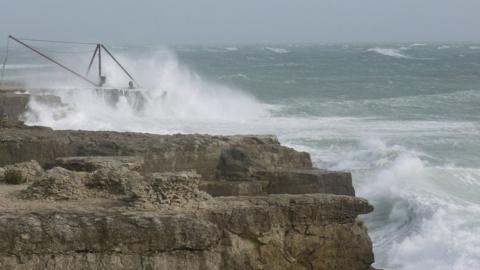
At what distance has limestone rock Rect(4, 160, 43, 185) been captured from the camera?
8547 millimetres

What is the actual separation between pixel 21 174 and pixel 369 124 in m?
19.6

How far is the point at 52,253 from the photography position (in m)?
6.69

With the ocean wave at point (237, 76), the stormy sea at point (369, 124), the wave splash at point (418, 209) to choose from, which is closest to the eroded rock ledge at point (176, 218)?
the wave splash at point (418, 209)

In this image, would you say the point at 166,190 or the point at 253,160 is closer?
the point at 166,190

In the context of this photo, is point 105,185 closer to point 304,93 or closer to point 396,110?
point 396,110

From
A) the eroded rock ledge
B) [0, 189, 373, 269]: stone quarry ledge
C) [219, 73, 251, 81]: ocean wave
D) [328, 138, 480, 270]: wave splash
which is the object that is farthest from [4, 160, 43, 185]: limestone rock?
[219, 73, 251, 81]: ocean wave

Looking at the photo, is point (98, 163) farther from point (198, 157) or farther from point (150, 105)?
point (150, 105)

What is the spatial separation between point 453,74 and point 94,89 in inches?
1308

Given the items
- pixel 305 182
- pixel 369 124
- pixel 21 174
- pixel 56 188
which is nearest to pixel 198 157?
pixel 305 182

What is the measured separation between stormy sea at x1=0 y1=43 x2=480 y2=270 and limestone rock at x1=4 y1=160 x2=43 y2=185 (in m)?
5.75

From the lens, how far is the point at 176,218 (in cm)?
690

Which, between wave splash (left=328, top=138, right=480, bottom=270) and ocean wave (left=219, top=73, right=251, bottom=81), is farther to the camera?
ocean wave (left=219, top=73, right=251, bottom=81)

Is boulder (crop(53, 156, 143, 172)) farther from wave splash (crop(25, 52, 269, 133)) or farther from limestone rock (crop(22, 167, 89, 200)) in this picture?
wave splash (crop(25, 52, 269, 133))

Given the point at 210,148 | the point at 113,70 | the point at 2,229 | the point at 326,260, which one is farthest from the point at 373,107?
the point at 2,229
